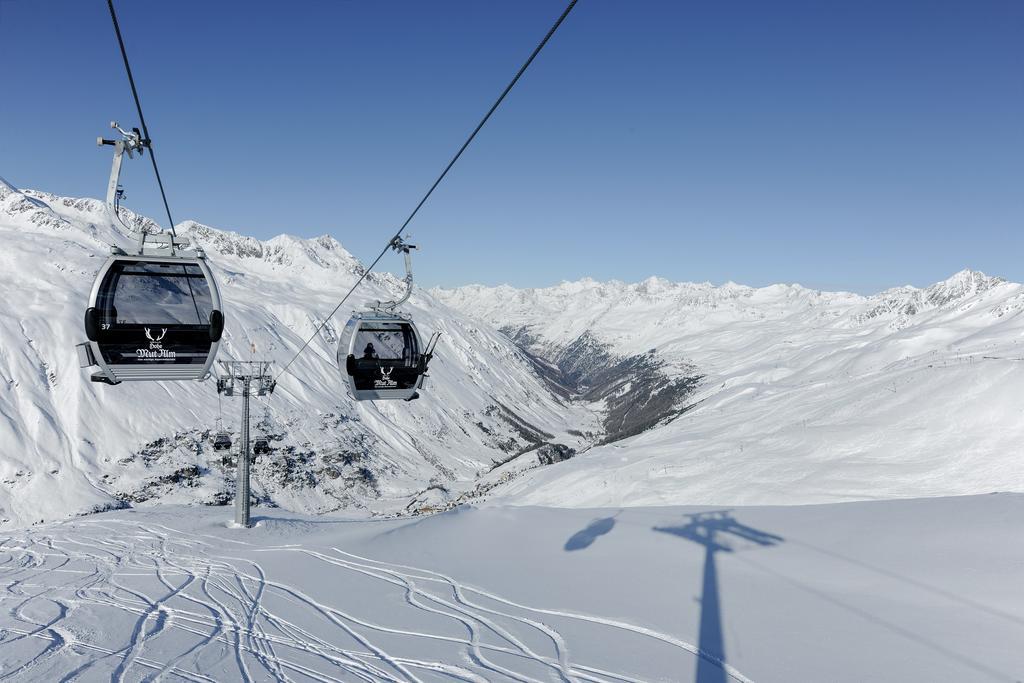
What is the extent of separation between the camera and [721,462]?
22.8 metres

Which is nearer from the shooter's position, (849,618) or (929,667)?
(929,667)

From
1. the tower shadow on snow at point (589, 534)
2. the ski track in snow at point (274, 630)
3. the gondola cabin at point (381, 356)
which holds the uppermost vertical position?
the gondola cabin at point (381, 356)

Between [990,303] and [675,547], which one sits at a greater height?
[990,303]

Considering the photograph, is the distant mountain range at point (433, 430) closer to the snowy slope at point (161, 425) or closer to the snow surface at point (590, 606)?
the snowy slope at point (161, 425)

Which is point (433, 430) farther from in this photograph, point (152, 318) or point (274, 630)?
point (274, 630)

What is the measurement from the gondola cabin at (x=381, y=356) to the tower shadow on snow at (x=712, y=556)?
29.1 ft

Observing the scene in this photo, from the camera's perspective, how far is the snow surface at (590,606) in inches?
368

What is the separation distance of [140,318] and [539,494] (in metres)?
19.3

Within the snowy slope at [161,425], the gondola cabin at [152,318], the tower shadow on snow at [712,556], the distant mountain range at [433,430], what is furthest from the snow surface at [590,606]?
the snowy slope at [161,425]

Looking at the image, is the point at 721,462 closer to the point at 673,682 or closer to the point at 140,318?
the point at 673,682

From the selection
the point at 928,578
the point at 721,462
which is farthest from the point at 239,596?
the point at 721,462

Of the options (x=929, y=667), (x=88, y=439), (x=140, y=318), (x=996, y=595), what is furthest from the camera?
(x=88, y=439)

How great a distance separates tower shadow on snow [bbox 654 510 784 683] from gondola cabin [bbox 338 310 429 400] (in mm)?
8866

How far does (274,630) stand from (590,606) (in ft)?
22.6
